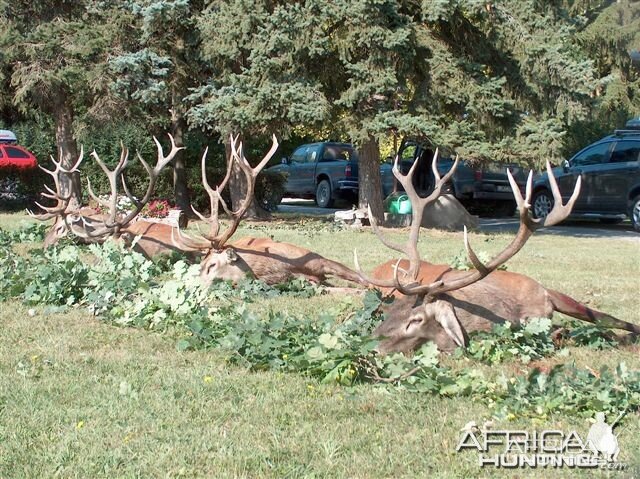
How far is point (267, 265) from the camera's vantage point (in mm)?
9211

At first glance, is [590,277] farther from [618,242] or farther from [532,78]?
[532,78]

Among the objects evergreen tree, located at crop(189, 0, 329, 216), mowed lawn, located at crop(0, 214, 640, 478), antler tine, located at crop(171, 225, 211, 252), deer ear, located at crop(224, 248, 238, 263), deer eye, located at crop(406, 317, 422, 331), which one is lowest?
mowed lawn, located at crop(0, 214, 640, 478)

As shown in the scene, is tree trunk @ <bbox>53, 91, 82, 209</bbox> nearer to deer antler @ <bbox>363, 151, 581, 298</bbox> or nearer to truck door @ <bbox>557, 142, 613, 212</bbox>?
truck door @ <bbox>557, 142, 613, 212</bbox>

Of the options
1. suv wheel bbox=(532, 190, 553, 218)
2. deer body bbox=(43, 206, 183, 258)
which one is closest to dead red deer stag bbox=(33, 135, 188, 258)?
deer body bbox=(43, 206, 183, 258)

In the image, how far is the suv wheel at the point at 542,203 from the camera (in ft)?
64.3

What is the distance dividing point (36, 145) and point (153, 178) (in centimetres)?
1655

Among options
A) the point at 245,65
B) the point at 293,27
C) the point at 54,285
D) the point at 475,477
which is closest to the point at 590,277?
the point at 54,285

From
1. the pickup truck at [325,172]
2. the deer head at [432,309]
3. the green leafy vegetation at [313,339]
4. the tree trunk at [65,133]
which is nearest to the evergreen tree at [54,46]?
the tree trunk at [65,133]

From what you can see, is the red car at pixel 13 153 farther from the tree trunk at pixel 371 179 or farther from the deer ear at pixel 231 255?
the deer ear at pixel 231 255

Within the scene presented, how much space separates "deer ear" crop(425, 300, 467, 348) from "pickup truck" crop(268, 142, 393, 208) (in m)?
17.3

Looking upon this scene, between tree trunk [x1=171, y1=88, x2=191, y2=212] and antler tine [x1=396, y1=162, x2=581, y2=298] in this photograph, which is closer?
antler tine [x1=396, y1=162, x2=581, y2=298]

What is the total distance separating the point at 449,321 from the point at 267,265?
348cm

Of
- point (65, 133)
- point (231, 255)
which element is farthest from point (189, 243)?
point (65, 133)

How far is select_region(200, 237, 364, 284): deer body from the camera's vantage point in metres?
9.12
